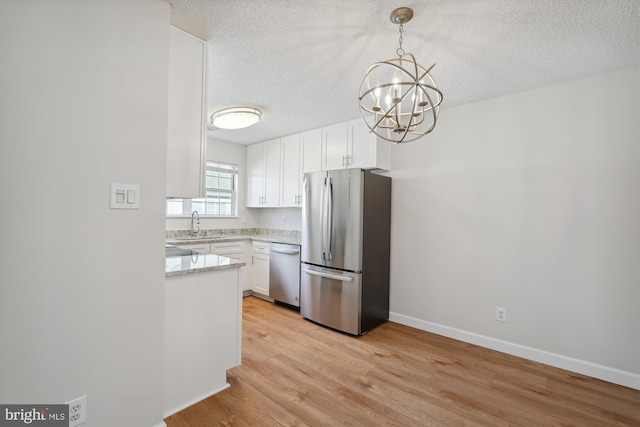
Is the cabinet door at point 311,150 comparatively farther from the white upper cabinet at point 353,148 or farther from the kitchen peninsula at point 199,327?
the kitchen peninsula at point 199,327

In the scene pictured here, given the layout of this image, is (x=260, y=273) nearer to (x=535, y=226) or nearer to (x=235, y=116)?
(x=235, y=116)

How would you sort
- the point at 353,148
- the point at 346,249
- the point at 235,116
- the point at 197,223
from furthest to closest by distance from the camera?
the point at 197,223 → the point at 353,148 → the point at 346,249 → the point at 235,116

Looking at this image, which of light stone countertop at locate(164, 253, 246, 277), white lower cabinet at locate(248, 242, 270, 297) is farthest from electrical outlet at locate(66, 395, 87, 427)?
white lower cabinet at locate(248, 242, 270, 297)

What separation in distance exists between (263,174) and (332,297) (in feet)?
7.86

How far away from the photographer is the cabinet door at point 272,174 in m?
4.32

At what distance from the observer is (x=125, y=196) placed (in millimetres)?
1419

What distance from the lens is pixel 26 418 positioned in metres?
1.19

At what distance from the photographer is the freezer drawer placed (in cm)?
295

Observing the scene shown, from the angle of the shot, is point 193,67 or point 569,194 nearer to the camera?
point 193,67

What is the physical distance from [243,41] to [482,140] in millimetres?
2403

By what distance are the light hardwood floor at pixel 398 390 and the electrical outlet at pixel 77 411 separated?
522 millimetres

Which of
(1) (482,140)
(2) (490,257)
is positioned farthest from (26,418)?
(1) (482,140)

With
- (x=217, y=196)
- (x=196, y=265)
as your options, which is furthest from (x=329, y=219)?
(x=217, y=196)

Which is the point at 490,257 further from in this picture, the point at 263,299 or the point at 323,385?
the point at 263,299
